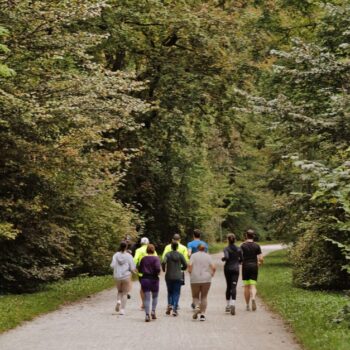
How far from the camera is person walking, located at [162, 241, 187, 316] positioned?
15375 millimetres

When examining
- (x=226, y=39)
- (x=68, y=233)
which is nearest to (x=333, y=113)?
(x=68, y=233)

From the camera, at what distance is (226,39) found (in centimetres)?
2967

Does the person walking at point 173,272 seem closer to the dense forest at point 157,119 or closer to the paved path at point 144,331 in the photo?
the paved path at point 144,331

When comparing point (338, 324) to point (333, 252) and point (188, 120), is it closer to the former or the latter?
point (333, 252)

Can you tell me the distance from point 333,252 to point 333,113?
737 cm

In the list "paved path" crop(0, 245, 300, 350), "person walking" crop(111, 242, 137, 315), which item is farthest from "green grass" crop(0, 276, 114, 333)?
"person walking" crop(111, 242, 137, 315)

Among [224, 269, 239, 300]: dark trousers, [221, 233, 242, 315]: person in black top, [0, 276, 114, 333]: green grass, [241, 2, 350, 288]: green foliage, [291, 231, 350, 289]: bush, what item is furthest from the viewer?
[291, 231, 350, 289]: bush

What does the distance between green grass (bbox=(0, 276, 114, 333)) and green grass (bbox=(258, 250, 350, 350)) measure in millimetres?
5445

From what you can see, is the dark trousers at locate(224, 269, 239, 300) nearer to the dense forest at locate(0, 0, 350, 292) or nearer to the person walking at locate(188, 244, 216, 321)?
the person walking at locate(188, 244, 216, 321)

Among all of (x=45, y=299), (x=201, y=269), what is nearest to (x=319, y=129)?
(x=201, y=269)

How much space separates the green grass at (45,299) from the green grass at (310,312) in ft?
17.9

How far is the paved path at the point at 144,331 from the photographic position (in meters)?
11.0

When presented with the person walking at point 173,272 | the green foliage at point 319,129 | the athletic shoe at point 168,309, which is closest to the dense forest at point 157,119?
the green foliage at point 319,129

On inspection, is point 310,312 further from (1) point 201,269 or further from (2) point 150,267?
(2) point 150,267
